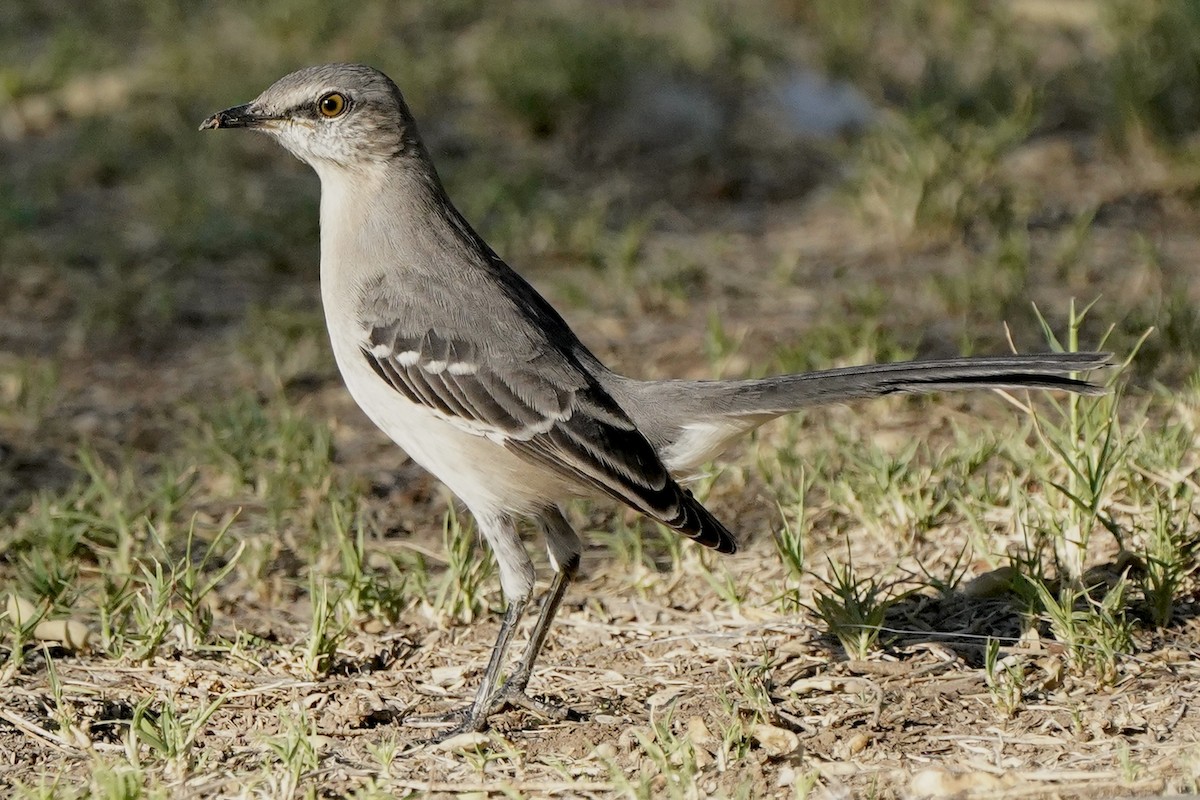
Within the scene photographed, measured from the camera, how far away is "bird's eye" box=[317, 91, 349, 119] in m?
5.52

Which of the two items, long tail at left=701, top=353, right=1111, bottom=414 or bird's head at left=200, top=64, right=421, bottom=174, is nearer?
long tail at left=701, top=353, right=1111, bottom=414

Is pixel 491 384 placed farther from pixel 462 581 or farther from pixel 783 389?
pixel 783 389

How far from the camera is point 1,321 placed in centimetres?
812

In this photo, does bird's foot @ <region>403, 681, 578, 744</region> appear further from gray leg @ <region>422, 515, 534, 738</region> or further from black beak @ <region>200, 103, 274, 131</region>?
black beak @ <region>200, 103, 274, 131</region>

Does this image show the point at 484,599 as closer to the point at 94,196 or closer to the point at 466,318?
the point at 466,318

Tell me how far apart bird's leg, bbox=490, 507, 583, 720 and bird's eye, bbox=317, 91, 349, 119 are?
5.33 ft

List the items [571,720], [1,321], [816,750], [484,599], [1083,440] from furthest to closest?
1. [1,321]
2. [484,599]
3. [1083,440]
4. [571,720]
5. [816,750]

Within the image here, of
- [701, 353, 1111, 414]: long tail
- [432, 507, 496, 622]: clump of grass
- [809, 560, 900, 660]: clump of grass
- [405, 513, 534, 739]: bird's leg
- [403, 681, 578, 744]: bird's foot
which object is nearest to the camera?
[701, 353, 1111, 414]: long tail

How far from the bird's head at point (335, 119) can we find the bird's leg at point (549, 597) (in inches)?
56.9

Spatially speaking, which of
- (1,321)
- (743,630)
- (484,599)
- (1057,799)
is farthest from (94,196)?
(1057,799)

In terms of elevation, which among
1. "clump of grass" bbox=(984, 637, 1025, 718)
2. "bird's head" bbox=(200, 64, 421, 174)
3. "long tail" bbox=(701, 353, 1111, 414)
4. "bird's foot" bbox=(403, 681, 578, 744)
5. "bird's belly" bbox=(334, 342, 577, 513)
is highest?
"bird's head" bbox=(200, 64, 421, 174)

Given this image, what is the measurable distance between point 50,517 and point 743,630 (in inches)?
105

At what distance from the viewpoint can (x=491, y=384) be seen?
16.6 ft

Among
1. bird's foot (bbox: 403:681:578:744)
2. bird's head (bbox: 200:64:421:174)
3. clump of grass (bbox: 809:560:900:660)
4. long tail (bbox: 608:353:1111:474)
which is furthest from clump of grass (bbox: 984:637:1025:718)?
bird's head (bbox: 200:64:421:174)
